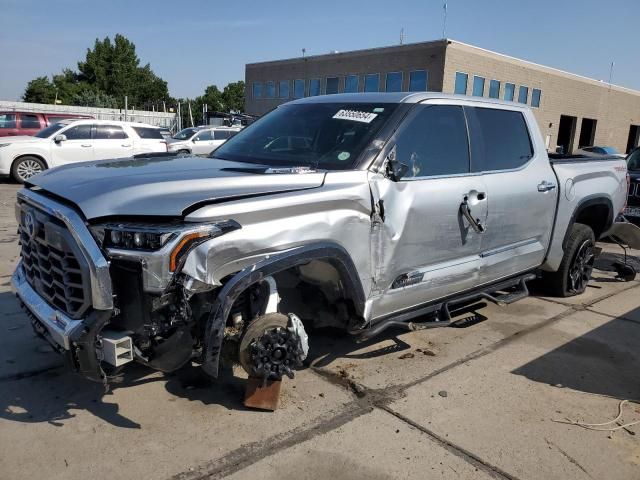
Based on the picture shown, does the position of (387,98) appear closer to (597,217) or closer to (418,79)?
(597,217)

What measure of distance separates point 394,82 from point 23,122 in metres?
26.1

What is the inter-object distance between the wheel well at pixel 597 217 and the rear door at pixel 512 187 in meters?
1.15

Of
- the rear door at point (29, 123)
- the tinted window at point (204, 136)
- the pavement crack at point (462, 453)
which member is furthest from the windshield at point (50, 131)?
the pavement crack at point (462, 453)

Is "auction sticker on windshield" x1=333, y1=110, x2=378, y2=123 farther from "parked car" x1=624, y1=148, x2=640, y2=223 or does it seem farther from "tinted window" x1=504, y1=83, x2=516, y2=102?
"tinted window" x1=504, y1=83, x2=516, y2=102

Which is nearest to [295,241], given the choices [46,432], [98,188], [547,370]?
[98,188]

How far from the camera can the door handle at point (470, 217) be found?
4.01 meters

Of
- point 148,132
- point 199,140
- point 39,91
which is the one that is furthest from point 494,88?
point 39,91

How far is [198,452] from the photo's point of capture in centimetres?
289

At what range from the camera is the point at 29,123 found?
58.2 feet

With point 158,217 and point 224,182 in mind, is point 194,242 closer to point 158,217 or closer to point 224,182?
point 158,217

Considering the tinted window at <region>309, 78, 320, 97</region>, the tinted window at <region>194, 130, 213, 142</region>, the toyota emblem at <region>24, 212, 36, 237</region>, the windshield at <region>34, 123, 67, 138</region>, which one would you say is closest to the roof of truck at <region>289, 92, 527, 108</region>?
the toyota emblem at <region>24, 212, 36, 237</region>

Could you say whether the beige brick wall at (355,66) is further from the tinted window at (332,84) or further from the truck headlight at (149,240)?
the truck headlight at (149,240)

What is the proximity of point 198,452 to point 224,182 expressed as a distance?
1428 millimetres

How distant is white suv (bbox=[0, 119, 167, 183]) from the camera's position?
45.6 feet
